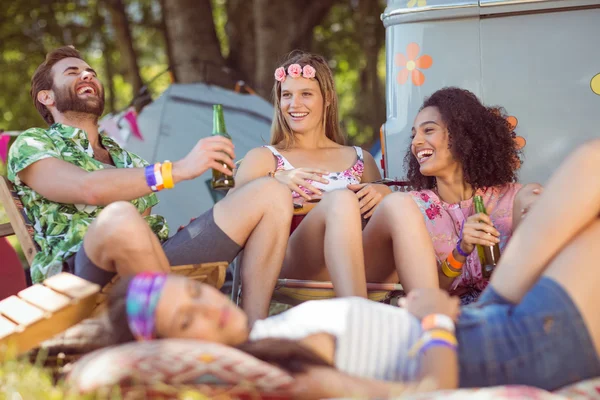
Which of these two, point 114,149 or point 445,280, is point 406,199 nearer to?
point 445,280

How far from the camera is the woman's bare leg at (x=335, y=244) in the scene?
2.99m

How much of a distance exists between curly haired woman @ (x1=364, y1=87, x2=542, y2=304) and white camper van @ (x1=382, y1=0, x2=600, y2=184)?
0.64 feet

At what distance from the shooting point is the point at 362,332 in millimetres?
2238

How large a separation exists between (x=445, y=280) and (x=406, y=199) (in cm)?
43

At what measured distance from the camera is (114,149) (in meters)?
3.68

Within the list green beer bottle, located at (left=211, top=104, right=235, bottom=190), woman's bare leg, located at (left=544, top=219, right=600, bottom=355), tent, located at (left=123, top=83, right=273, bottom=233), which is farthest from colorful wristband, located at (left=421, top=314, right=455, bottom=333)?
tent, located at (left=123, top=83, right=273, bottom=233)

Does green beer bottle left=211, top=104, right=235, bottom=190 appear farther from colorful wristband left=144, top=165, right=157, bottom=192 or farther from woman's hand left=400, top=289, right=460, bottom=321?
woman's hand left=400, top=289, right=460, bottom=321

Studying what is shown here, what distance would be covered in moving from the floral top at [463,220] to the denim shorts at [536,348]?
1140 millimetres

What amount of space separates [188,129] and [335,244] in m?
3.97

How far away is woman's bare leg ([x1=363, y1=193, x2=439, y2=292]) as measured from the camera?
2.96m

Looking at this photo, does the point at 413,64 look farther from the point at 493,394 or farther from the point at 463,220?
the point at 493,394

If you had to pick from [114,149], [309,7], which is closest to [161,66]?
[309,7]

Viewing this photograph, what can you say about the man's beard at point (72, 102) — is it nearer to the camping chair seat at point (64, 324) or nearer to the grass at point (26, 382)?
the camping chair seat at point (64, 324)

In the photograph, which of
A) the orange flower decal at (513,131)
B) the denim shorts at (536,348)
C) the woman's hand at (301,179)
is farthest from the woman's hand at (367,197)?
the denim shorts at (536,348)
